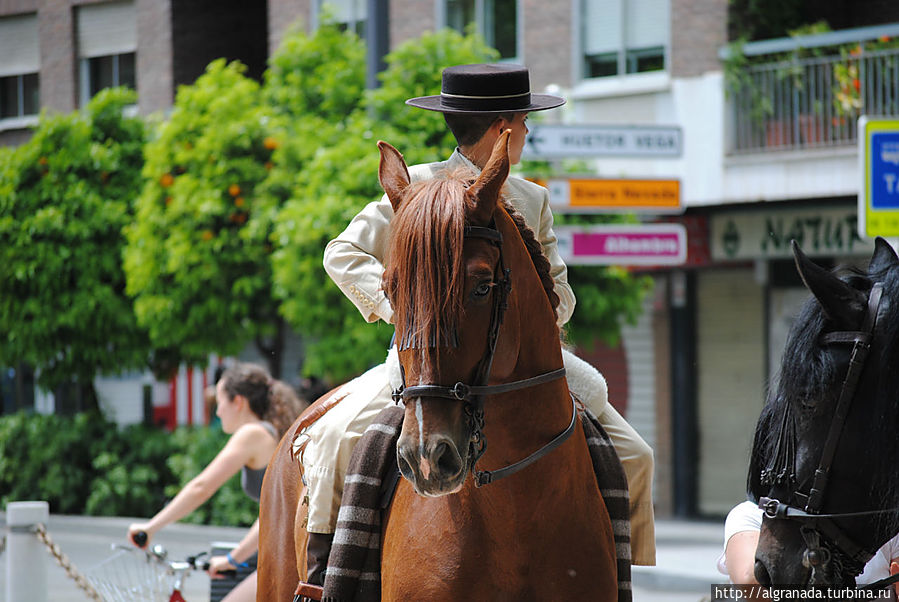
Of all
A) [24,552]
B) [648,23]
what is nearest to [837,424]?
[24,552]

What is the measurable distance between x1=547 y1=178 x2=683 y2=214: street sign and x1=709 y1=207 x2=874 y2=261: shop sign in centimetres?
356

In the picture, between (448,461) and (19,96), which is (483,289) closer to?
(448,461)

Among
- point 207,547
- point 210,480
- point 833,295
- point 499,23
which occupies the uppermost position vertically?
point 499,23

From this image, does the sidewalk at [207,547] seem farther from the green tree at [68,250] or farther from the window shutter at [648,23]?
the window shutter at [648,23]

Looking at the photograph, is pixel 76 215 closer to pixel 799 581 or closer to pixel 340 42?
pixel 340 42

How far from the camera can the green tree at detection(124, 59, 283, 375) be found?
1573 centimetres

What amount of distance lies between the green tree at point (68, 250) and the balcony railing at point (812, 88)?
9006mm

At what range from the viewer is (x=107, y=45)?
926 inches

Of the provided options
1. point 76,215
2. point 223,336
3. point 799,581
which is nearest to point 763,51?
point 223,336

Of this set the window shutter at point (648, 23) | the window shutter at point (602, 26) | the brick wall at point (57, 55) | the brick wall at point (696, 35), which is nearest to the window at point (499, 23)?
the window shutter at point (602, 26)

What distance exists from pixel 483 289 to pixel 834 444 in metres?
0.99

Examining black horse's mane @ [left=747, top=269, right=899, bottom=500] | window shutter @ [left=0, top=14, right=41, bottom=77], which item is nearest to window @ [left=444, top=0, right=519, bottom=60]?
window shutter @ [left=0, top=14, right=41, bottom=77]

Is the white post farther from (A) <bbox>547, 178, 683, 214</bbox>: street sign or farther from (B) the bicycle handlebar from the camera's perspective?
(A) <bbox>547, 178, 683, 214</bbox>: street sign

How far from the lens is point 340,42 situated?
616 inches
